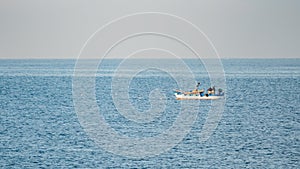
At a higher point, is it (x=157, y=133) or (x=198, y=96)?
(x=198, y=96)

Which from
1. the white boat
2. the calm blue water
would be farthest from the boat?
the calm blue water

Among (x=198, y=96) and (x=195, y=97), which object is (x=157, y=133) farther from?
(x=198, y=96)

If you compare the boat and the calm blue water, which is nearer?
the calm blue water

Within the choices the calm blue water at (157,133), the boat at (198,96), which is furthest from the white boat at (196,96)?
the calm blue water at (157,133)

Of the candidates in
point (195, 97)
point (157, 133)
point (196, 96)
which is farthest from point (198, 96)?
point (157, 133)

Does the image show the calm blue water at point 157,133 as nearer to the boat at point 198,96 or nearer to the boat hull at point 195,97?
the boat hull at point 195,97

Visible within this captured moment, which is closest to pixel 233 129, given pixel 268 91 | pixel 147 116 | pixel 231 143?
pixel 231 143

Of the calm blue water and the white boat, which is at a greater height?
the white boat

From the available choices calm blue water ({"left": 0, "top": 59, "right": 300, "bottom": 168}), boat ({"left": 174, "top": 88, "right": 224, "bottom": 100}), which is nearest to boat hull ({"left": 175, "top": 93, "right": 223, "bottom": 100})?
boat ({"left": 174, "top": 88, "right": 224, "bottom": 100})

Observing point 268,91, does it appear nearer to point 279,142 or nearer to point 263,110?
point 263,110

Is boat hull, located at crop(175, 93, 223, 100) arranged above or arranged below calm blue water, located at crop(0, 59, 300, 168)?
above

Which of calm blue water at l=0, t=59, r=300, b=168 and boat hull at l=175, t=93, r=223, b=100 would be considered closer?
calm blue water at l=0, t=59, r=300, b=168

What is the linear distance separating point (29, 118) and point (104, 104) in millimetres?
19625

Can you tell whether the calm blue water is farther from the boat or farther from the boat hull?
the boat
